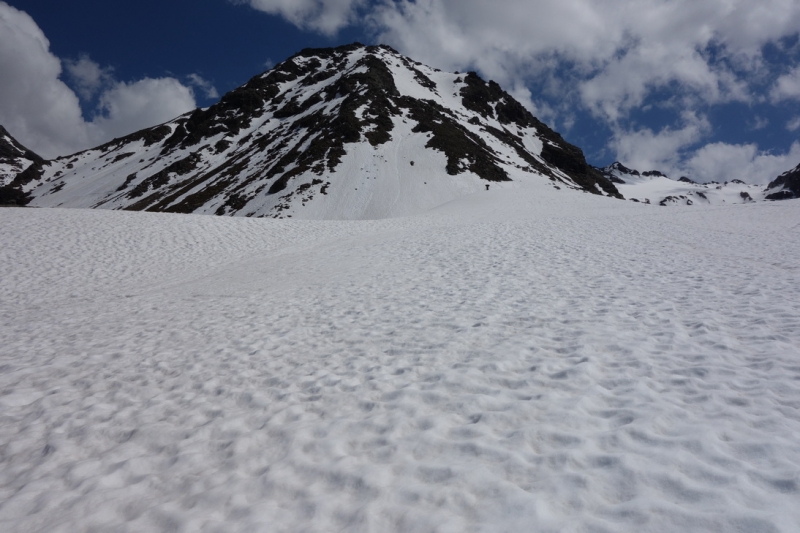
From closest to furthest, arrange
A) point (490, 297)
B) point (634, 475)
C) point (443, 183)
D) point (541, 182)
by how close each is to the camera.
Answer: point (634, 475), point (490, 297), point (443, 183), point (541, 182)

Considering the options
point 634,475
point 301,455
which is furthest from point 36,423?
point 634,475

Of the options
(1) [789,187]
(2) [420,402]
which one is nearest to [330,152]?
(2) [420,402]

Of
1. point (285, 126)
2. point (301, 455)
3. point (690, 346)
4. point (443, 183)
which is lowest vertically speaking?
point (301, 455)

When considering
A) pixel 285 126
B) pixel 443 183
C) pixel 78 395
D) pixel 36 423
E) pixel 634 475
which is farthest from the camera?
pixel 285 126

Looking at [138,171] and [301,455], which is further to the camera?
[138,171]

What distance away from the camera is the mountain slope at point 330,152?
5612 cm

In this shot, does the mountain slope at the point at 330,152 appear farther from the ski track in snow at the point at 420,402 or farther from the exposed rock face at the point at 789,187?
the exposed rock face at the point at 789,187

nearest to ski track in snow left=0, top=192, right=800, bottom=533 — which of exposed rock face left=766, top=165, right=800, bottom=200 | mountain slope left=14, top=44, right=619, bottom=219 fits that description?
mountain slope left=14, top=44, right=619, bottom=219

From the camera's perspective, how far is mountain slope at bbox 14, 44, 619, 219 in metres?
56.1

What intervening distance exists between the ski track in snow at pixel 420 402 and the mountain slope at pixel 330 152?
131 feet

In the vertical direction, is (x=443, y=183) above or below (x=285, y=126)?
below

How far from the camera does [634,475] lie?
3570 millimetres

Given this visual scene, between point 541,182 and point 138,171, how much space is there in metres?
108

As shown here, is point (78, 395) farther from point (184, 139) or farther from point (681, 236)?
point (184, 139)
